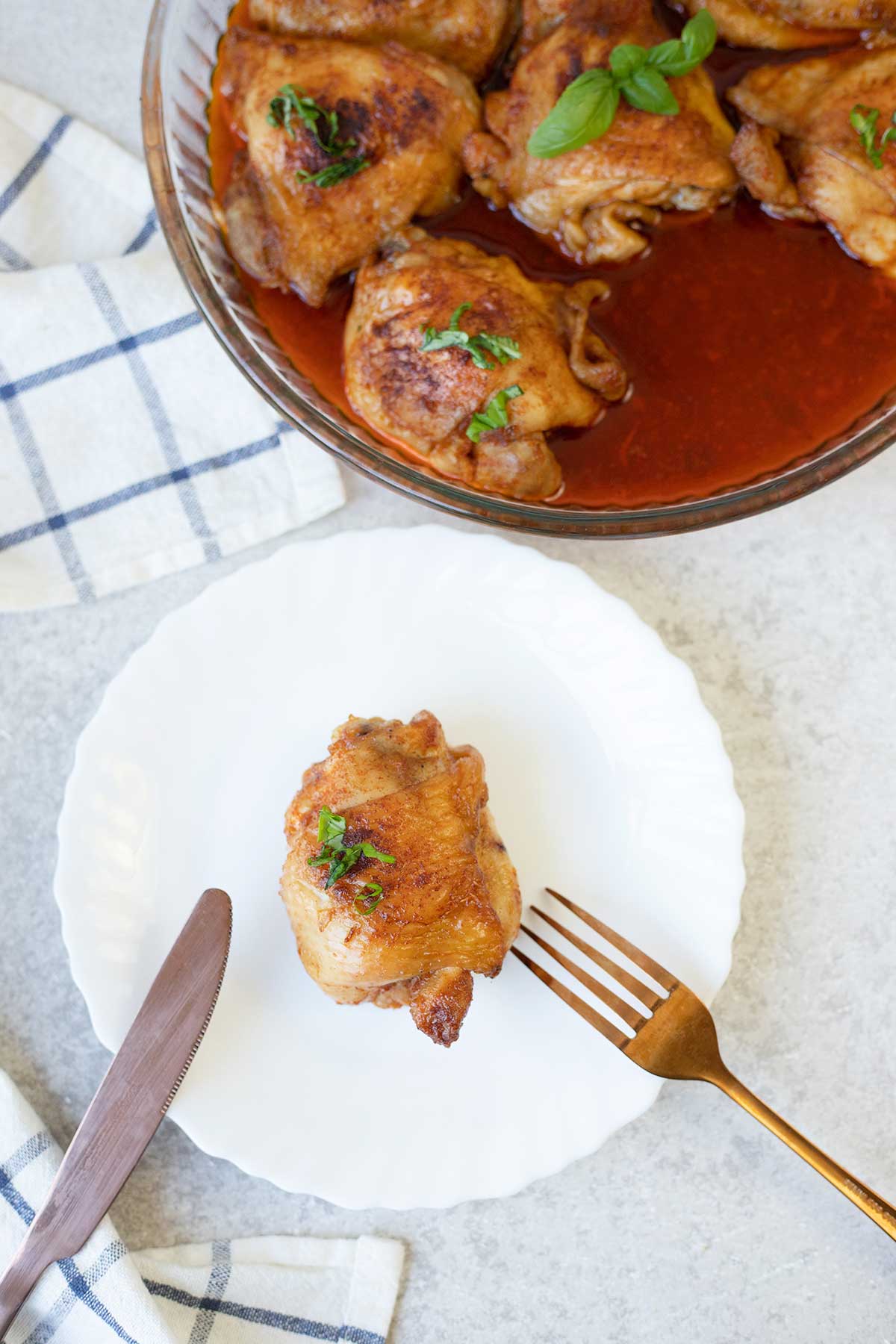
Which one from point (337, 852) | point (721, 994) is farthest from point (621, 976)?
point (337, 852)

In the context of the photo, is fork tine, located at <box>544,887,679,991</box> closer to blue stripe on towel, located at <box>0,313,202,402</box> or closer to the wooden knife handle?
the wooden knife handle

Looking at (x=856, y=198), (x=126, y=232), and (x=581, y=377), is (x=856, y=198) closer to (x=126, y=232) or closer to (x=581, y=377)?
(x=581, y=377)

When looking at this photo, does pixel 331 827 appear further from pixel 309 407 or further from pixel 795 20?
pixel 795 20

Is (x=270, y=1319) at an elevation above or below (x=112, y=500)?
below

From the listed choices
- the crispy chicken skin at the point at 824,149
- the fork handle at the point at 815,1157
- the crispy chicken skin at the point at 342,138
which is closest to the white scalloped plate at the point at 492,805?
the fork handle at the point at 815,1157

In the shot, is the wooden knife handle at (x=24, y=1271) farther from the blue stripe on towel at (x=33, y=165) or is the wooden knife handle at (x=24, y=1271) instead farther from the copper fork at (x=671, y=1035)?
the blue stripe on towel at (x=33, y=165)

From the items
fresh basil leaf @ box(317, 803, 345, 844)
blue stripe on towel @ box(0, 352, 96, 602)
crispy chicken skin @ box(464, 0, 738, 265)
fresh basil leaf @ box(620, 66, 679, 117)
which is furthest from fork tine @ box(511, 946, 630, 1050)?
fresh basil leaf @ box(620, 66, 679, 117)

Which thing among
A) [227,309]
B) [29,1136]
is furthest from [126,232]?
[29,1136]
